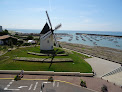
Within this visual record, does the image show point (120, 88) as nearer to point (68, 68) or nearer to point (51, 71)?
point (68, 68)

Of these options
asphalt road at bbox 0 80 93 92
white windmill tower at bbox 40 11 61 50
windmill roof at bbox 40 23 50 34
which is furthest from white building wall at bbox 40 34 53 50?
asphalt road at bbox 0 80 93 92

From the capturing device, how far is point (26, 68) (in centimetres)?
1888

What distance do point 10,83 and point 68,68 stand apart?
11645 mm

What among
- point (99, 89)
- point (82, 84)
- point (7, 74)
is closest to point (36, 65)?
point (7, 74)

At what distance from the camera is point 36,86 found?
1384 cm

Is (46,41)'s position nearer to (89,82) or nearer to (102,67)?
(89,82)

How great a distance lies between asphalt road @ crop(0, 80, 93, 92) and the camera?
13.0 metres

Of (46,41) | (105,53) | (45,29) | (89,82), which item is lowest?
(105,53)

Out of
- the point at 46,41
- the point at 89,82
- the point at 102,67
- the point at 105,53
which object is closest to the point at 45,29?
the point at 46,41

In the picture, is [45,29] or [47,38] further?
[45,29]

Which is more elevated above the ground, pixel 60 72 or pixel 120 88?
pixel 60 72

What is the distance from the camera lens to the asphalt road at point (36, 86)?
1298 centimetres

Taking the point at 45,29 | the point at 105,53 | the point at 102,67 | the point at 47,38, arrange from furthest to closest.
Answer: the point at 105,53, the point at 45,29, the point at 47,38, the point at 102,67

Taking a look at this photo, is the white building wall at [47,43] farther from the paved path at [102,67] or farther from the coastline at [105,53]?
the coastline at [105,53]
